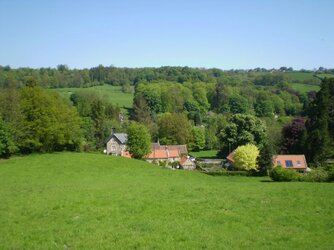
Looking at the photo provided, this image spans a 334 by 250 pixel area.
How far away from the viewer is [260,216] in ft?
51.6

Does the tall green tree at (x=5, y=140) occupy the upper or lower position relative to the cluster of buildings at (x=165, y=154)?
upper

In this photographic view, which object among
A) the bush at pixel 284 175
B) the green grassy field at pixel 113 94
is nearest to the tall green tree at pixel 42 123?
the bush at pixel 284 175

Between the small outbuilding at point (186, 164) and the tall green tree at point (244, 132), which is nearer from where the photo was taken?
the small outbuilding at point (186, 164)

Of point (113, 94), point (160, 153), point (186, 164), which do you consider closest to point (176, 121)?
point (160, 153)

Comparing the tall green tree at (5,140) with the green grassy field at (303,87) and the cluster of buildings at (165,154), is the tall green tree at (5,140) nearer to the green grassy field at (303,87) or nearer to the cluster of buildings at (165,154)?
the cluster of buildings at (165,154)

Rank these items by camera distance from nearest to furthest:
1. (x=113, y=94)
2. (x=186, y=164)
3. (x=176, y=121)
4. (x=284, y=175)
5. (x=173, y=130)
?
(x=284, y=175)
(x=186, y=164)
(x=176, y=121)
(x=173, y=130)
(x=113, y=94)

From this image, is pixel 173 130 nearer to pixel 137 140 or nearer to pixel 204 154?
pixel 204 154

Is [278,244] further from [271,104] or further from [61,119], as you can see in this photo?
[271,104]

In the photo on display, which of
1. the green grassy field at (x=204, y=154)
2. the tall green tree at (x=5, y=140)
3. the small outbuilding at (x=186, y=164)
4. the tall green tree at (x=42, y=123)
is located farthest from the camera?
the green grassy field at (x=204, y=154)

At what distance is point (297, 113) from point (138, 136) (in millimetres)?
95101

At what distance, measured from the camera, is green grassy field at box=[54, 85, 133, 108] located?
14281cm

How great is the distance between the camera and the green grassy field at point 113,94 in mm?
142812

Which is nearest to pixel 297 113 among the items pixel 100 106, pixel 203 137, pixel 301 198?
pixel 203 137

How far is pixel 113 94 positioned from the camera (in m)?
162
